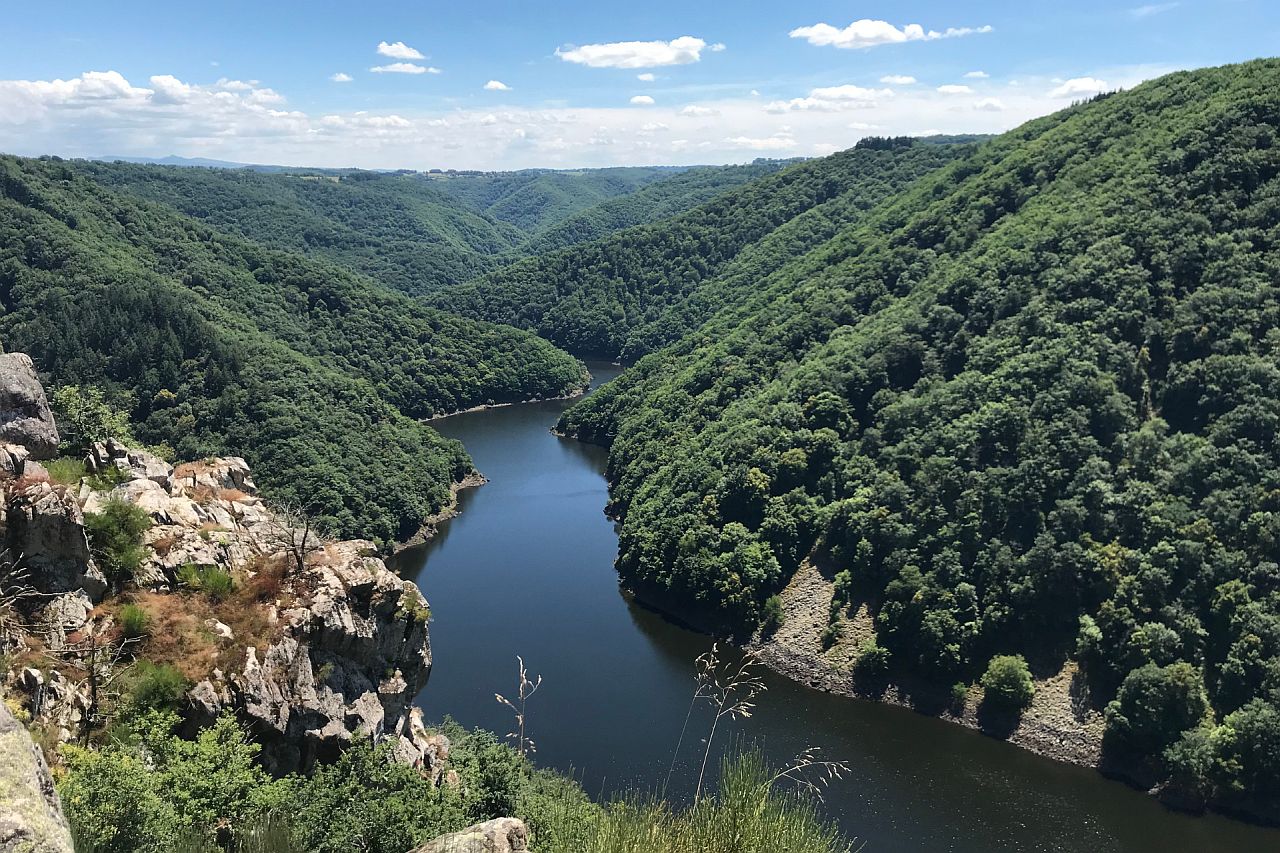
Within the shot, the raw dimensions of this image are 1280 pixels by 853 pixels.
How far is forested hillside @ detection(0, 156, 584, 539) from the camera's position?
251 feet

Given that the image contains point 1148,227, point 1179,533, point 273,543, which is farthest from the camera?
point 1148,227

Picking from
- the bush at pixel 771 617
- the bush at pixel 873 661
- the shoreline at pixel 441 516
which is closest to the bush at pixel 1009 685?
the bush at pixel 873 661

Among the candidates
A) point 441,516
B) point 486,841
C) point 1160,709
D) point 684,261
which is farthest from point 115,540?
point 684,261

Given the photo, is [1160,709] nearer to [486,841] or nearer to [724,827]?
[486,841]

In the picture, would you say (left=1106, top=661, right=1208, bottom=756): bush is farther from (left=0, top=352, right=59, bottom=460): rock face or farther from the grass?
(left=0, top=352, right=59, bottom=460): rock face

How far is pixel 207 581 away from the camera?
19.0m

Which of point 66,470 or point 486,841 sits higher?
point 66,470

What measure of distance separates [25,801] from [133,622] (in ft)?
37.9

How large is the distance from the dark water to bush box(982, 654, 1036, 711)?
2443 mm

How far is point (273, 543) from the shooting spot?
22.0m

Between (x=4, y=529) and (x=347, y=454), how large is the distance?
217 ft

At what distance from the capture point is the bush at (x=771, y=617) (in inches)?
2260

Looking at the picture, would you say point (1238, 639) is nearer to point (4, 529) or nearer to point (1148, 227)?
point (1148, 227)

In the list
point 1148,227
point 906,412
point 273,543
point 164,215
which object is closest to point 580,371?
point 164,215
